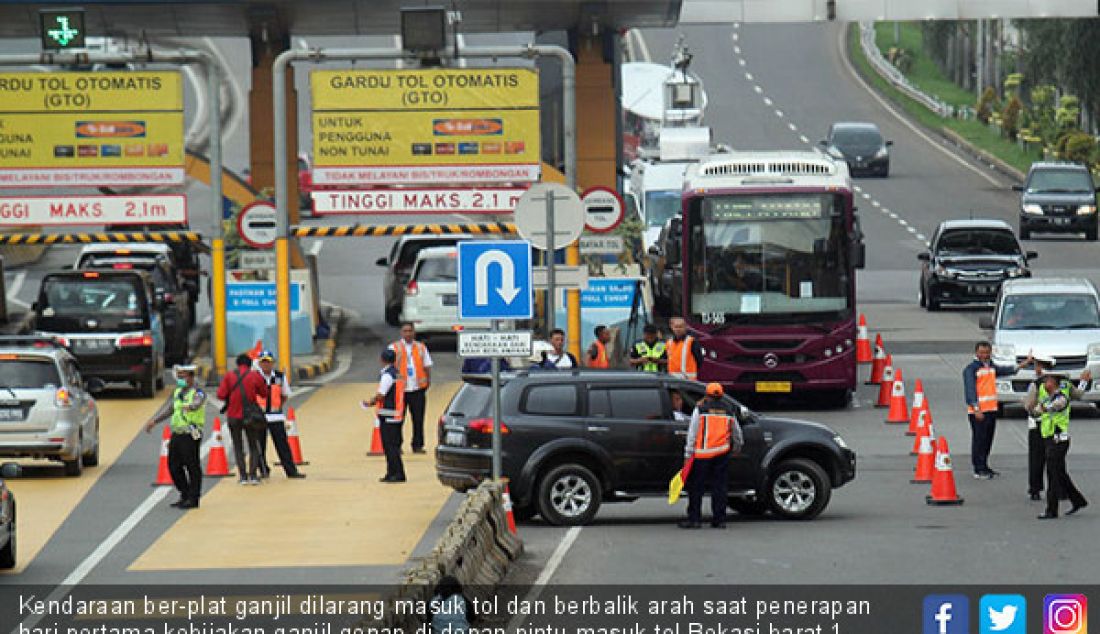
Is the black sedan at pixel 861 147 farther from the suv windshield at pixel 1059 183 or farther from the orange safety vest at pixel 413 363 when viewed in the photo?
the orange safety vest at pixel 413 363

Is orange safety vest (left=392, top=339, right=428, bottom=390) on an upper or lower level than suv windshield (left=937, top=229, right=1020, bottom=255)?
upper

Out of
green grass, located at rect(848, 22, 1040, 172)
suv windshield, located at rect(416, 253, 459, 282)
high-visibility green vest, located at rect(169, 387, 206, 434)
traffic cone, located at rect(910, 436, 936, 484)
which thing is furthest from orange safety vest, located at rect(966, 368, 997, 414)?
green grass, located at rect(848, 22, 1040, 172)

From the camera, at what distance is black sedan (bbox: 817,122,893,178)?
7388cm

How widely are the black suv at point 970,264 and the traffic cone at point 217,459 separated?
21.5 m

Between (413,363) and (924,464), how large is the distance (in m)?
6.03

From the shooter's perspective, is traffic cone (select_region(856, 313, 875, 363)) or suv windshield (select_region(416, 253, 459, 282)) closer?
traffic cone (select_region(856, 313, 875, 363))

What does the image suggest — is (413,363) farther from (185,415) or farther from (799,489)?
(799,489)

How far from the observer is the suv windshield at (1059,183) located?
60.0m

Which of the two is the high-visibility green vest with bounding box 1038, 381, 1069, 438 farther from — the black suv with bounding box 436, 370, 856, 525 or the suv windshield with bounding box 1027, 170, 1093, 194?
the suv windshield with bounding box 1027, 170, 1093, 194

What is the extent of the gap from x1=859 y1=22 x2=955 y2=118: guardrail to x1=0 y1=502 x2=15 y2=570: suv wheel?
75.7 metres

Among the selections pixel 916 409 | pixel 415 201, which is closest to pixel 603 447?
pixel 916 409

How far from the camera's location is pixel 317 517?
2311 centimetres

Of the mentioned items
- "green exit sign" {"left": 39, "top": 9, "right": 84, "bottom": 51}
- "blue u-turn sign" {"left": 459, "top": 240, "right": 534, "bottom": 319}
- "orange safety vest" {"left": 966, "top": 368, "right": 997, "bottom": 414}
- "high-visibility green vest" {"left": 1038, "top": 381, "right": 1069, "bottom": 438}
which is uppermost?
"green exit sign" {"left": 39, "top": 9, "right": 84, "bottom": 51}

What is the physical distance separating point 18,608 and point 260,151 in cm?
2641
